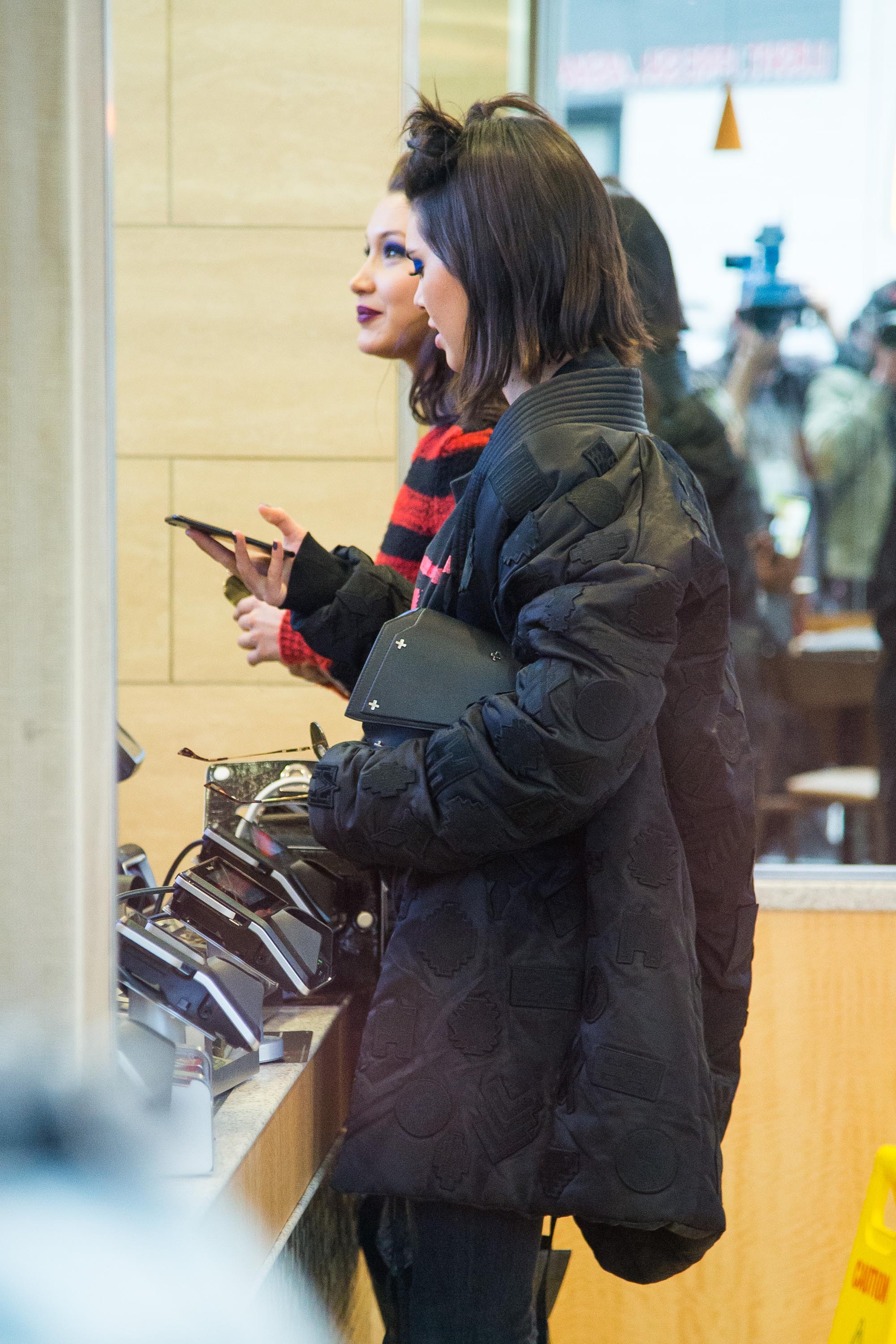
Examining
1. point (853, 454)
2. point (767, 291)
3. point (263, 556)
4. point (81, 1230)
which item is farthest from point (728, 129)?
point (81, 1230)

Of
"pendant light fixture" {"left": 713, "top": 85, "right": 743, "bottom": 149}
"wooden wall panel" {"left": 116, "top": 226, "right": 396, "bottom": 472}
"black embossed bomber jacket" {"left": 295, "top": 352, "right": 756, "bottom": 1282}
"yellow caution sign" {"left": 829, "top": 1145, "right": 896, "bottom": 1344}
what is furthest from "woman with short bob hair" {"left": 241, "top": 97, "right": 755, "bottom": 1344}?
"pendant light fixture" {"left": 713, "top": 85, "right": 743, "bottom": 149}

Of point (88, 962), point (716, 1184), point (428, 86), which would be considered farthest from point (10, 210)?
point (428, 86)

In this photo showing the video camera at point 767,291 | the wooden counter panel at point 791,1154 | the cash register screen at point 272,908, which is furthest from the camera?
the video camera at point 767,291

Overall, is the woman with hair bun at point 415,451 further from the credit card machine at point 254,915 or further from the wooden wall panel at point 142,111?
the wooden wall panel at point 142,111

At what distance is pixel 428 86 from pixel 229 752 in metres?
1.30

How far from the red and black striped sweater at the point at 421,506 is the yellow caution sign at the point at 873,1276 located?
2.81 feet

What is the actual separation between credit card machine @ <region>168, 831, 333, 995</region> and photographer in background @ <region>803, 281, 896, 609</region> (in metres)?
3.21

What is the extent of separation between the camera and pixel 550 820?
100cm

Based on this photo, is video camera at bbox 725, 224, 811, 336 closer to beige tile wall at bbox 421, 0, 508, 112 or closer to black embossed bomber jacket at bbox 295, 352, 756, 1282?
beige tile wall at bbox 421, 0, 508, 112

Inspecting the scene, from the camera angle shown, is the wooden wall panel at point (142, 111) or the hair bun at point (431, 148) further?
the wooden wall panel at point (142, 111)

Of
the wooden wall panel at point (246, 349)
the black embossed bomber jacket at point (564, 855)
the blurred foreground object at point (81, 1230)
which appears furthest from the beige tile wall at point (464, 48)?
the blurred foreground object at point (81, 1230)

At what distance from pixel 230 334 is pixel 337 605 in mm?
1143

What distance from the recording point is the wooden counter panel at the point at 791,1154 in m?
1.78

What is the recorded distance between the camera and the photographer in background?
409 cm
